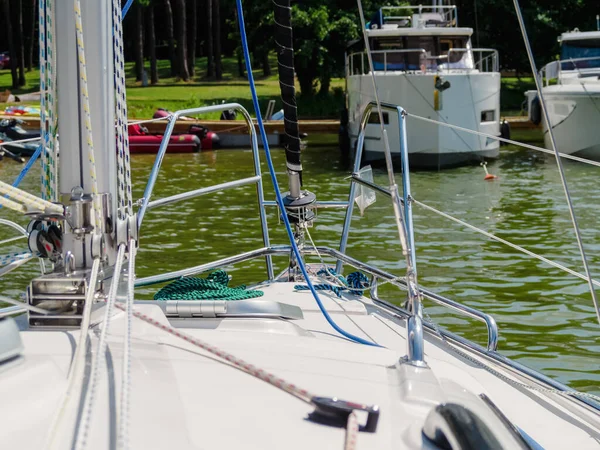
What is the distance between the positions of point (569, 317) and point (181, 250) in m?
4.49

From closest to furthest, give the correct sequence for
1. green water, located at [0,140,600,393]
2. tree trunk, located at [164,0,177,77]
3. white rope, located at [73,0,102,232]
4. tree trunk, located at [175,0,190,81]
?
white rope, located at [73,0,102,232] < green water, located at [0,140,600,393] < tree trunk, located at [175,0,190,81] < tree trunk, located at [164,0,177,77]

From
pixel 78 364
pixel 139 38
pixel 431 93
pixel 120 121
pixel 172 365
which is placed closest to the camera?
pixel 78 364

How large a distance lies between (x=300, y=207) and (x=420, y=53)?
15.1 meters

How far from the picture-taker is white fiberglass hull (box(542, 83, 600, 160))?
659 inches

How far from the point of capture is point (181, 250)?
9742mm

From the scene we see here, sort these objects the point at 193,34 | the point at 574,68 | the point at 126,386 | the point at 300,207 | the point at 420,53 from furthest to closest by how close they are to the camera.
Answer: the point at 193,34, the point at 574,68, the point at 420,53, the point at 300,207, the point at 126,386

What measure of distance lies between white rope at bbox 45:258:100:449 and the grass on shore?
79.0 feet

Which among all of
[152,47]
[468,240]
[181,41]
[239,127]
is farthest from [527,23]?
[468,240]

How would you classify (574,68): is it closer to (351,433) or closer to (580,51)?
(580,51)

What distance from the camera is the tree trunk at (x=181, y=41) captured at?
116 ft

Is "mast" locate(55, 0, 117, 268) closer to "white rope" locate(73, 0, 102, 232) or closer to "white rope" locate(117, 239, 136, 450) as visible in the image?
"white rope" locate(73, 0, 102, 232)

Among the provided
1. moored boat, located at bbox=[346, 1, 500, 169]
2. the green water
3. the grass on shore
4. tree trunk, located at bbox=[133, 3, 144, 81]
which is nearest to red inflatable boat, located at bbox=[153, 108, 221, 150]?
the green water

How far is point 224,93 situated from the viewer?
32.2 metres

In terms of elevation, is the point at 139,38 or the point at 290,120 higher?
the point at 139,38
